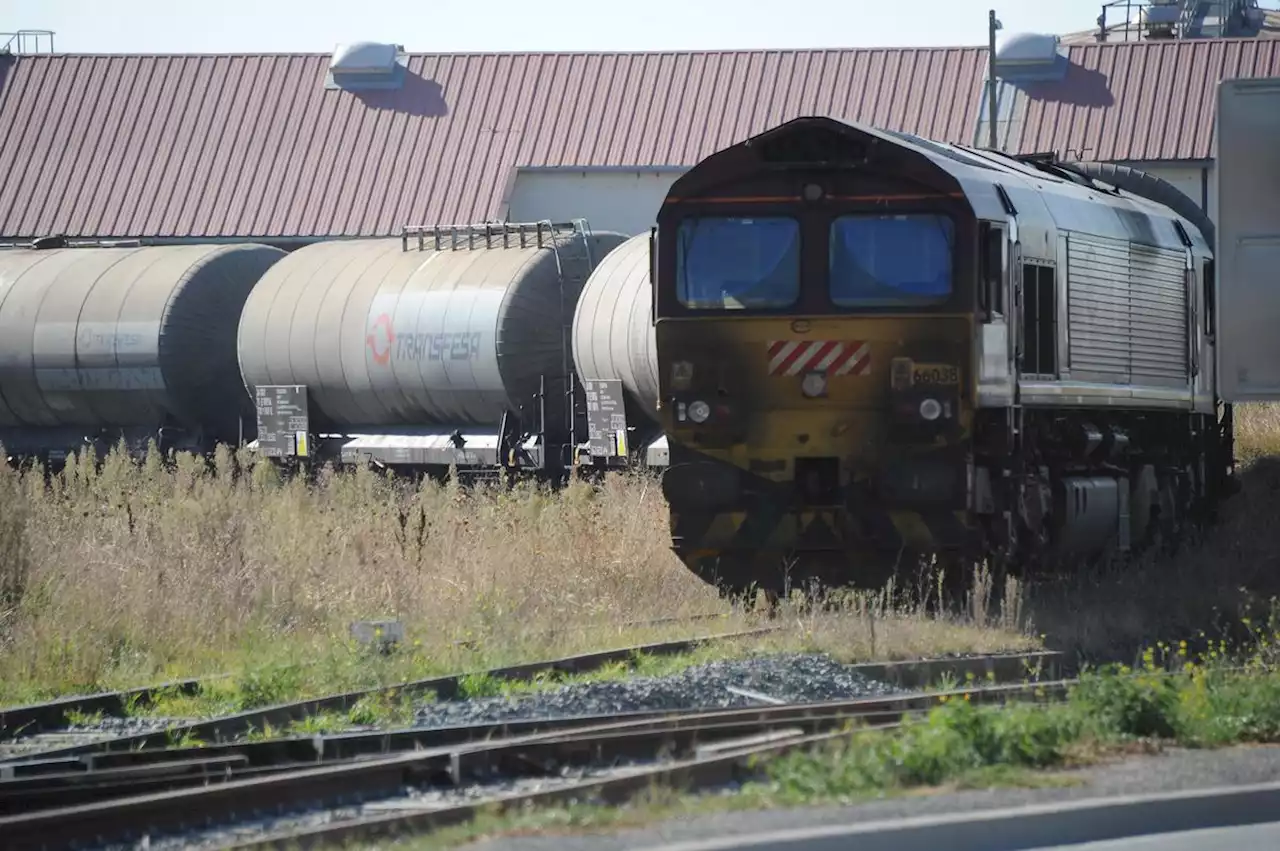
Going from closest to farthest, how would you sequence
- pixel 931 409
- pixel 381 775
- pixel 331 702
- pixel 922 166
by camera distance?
pixel 381 775 → pixel 331 702 → pixel 931 409 → pixel 922 166

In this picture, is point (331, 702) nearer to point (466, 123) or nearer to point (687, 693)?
point (687, 693)

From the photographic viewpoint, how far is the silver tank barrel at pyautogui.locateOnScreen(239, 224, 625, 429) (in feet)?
→ 73.3

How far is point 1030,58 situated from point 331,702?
34.1 meters

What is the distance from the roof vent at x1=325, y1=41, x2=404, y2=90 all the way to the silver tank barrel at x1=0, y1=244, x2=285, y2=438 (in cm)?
1716

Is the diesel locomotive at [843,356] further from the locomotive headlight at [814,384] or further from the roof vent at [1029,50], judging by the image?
the roof vent at [1029,50]

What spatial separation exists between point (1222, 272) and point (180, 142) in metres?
35.3

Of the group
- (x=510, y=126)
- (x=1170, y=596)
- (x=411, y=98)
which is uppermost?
(x=411, y=98)

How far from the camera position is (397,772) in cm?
793

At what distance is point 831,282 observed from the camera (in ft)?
44.4

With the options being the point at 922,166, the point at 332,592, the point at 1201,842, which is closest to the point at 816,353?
the point at 922,166

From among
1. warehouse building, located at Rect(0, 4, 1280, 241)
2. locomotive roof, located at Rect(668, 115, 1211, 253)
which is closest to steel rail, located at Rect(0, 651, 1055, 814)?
locomotive roof, located at Rect(668, 115, 1211, 253)

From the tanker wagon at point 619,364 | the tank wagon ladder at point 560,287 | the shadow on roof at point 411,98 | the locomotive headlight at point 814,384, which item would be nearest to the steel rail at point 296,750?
the locomotive headlight at point 814,384

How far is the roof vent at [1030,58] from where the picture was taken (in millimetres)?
41375

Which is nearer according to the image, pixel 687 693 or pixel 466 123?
pixel 687 693
